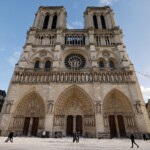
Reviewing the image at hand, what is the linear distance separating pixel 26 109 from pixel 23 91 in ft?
7.80

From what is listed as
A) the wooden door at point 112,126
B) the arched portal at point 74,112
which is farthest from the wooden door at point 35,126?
the wooden door at point 112,126

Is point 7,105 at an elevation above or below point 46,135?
above

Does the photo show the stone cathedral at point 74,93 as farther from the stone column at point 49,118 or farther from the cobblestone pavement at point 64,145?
the cobblestone pavement at point 64,145

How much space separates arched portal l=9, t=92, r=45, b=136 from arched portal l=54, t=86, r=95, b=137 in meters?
2.12

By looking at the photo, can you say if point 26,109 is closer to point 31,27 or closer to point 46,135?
point 46,135

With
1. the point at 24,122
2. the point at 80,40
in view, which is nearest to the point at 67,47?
the point at 80,40

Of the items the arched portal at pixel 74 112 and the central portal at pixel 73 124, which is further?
the central portal at pixel 73 124

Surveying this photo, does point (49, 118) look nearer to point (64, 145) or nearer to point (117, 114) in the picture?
point (64, 145)

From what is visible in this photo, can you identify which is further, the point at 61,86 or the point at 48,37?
the point at 48,37

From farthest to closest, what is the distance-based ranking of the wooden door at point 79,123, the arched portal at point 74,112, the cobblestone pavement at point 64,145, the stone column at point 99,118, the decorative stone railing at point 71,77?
the decorative stone railing at point 71,77, the wooden door at point 79,123, the arched portal at point 74,112, the stone column at point 99,118, the cobblestone pavement at point 64,145

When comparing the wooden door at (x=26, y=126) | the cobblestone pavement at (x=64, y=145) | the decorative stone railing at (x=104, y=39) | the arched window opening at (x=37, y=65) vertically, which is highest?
the decorative stone railing at (x=104, y=39)

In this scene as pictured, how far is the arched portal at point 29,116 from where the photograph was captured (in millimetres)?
15414

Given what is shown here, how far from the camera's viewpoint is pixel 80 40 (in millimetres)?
23156

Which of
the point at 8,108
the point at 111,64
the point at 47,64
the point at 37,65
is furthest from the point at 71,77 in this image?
the point at 8,108
